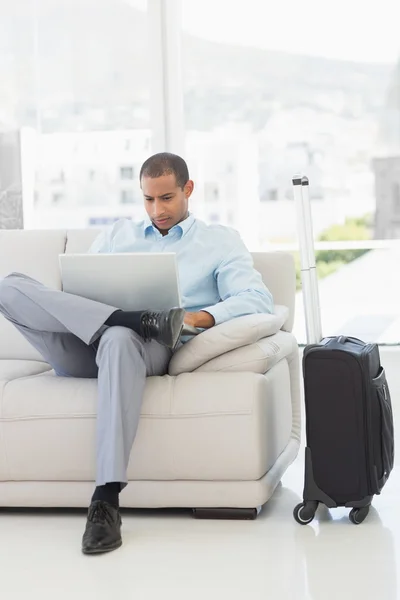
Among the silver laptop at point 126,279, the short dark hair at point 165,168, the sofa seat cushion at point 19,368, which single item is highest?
the short dark hair at point 165,168

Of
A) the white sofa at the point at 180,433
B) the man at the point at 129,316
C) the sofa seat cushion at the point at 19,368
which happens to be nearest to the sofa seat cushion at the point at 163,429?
the white sofa at the point at 180,433

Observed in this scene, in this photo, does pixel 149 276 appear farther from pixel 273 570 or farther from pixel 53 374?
pixel 273 570

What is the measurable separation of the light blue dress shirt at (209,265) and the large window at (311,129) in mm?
1396

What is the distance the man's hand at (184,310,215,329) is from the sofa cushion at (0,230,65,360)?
89cm

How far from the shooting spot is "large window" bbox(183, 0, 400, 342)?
15.2 feet

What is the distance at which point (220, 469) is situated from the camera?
9.45ft

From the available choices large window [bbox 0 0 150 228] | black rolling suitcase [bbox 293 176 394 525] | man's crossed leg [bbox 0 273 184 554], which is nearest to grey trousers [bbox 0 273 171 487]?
man's crossed leg [bbox 0 273 184 554]

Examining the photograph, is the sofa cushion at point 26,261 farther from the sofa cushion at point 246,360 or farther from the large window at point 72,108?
the large window at point 72,108

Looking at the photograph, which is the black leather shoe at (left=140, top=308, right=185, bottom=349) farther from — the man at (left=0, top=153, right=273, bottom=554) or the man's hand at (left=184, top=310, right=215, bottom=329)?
the man's hand at (left=184, top=310, right=215, bottom=329)

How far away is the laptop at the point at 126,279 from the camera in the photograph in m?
2.87

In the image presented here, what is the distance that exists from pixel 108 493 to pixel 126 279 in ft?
2.06

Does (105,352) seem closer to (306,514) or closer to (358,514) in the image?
(306,514)

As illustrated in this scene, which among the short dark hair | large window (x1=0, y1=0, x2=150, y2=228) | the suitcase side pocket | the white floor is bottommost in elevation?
the white floor

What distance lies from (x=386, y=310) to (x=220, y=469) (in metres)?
2.01
